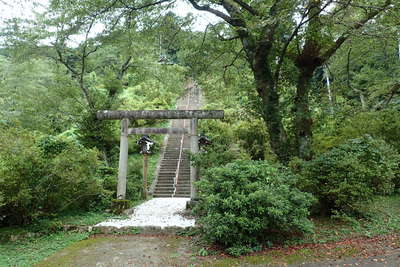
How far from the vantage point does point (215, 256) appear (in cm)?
487

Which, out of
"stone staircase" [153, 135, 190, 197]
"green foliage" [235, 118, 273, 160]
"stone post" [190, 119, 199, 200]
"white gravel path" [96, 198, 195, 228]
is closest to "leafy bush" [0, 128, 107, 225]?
"white gravel path" [96, 198, 195, 228]

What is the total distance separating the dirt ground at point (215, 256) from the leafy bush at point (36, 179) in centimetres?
164

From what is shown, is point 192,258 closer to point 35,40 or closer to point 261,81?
point 261,81

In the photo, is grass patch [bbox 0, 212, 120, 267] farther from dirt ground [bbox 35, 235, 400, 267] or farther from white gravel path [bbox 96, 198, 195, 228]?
white gravel path [bbox 96, 198, 195, 228]

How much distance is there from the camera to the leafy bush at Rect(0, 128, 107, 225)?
19.4 feet

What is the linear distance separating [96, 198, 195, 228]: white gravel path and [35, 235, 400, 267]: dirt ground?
1.15 m

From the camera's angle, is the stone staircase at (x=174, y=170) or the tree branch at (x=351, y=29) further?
the stone staircase at (x=174, y=170)

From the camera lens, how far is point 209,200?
4.97 meters

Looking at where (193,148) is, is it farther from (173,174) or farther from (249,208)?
(173,174)

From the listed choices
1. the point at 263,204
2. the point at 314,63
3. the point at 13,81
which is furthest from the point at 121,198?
the point at 13,81

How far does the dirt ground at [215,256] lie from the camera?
435 centimetres

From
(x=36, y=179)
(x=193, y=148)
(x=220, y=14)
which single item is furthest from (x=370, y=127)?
(x=36, y=179)

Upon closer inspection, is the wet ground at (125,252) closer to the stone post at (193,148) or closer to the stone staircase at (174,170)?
the stone post at (193,148)

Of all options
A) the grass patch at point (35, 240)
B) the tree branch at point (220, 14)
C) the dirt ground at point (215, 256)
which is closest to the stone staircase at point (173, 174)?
the grass patch at point (35, 240)
